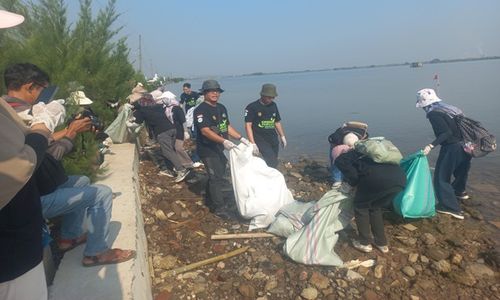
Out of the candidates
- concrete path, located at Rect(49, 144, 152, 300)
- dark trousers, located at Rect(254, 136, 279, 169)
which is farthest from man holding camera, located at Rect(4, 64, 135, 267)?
dark trousers, located at Rect(254, 136, 279, 169)

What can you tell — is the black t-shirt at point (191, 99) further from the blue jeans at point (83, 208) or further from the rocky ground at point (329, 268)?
the blue jeans at point (83, 208)

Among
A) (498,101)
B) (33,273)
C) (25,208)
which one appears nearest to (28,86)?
(25,208)

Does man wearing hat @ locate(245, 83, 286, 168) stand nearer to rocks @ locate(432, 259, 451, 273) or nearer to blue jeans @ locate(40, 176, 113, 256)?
rocks @ locate(432, 259, 451, 273)

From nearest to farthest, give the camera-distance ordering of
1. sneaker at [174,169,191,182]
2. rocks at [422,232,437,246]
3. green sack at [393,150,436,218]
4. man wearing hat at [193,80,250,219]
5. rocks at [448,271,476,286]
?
rocks at [448,271,476,286]
rocks at [422,232,437,246]
green sack at [393,150,436,218]
man wearing hat at [193,80,250,219]
sneaker at [174,169,191,182]

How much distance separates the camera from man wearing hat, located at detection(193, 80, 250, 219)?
5.04 metres

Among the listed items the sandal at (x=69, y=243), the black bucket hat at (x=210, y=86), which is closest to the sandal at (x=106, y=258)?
the sandal at (x=69, y=243)

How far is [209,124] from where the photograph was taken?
16.6 feet

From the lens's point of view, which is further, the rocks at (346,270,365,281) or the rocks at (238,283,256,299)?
the rocks at (346,270,365,281)

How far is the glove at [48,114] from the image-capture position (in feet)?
8.13

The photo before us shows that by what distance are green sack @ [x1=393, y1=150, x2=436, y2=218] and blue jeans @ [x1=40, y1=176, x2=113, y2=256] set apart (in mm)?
3526

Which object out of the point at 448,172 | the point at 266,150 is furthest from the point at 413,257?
the point at 266,150

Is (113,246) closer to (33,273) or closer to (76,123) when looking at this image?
(76,123)

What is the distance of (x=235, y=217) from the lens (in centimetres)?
513

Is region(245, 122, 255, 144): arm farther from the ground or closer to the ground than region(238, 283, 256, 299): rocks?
farther from the ground
